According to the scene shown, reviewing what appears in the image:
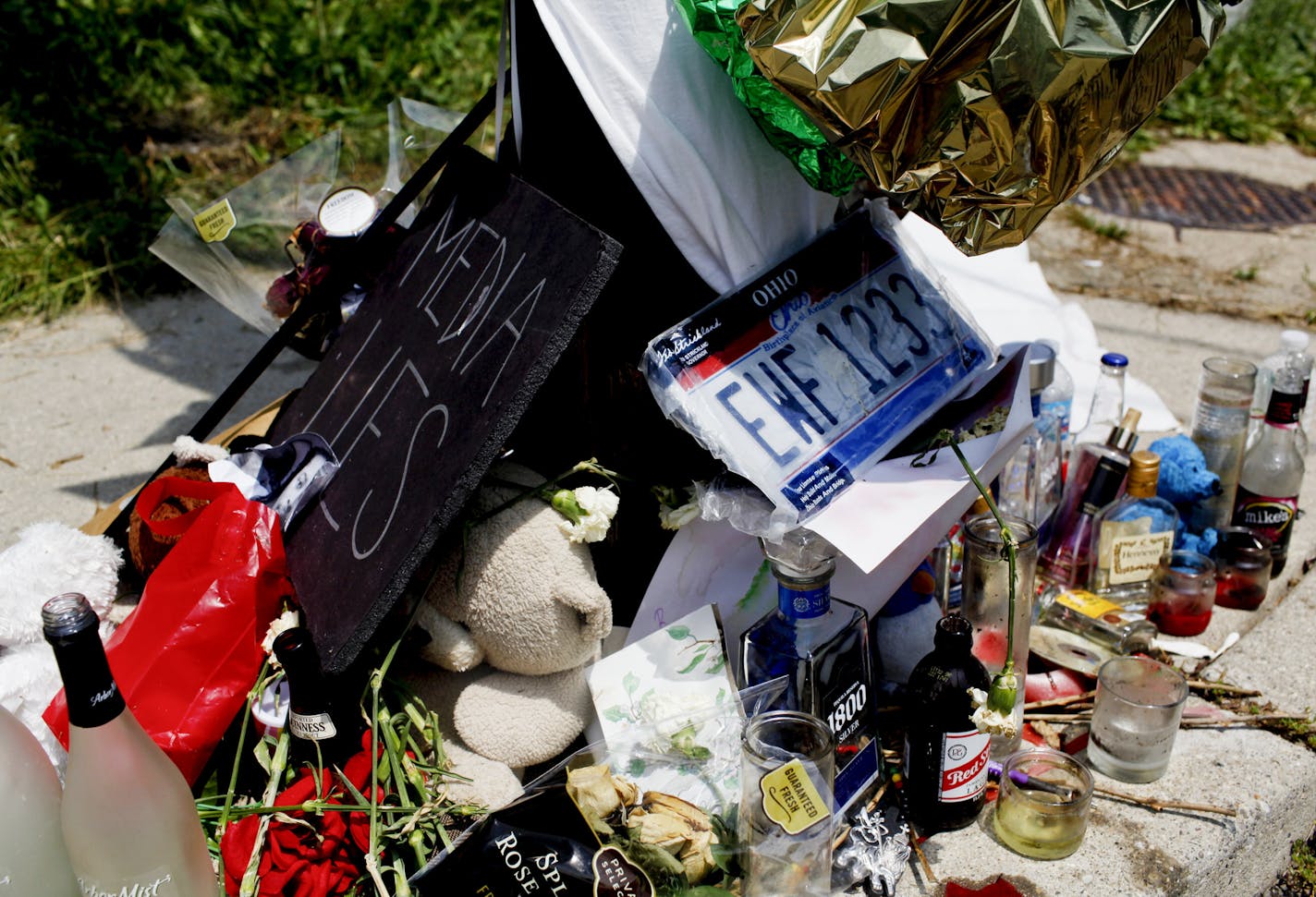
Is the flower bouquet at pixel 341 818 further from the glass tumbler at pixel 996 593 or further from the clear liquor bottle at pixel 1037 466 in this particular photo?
the clear liquor bottle at pixel 1037 466

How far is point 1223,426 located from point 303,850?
2.22m

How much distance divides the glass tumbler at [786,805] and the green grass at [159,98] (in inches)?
138

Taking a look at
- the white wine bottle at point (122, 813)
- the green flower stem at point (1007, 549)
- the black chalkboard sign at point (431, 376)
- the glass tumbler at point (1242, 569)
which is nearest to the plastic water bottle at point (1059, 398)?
the glass tumbler at point (1242, 569)

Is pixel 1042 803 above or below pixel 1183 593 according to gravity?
above

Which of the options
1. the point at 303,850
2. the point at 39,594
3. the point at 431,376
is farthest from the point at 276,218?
the point at 303,850

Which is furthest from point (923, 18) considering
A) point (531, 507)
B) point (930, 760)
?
point (930, 760)

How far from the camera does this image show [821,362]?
2068mm

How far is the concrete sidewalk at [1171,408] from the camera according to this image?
6.08ft

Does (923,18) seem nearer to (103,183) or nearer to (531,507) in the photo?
(531,507)

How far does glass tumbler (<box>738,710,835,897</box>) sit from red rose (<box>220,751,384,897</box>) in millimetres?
588

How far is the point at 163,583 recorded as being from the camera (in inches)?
76.7

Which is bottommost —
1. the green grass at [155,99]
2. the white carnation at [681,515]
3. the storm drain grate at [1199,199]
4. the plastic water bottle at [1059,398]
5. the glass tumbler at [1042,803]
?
the storm drain grate at [1199,199]

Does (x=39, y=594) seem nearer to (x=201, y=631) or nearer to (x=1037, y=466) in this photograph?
(x=201, y=631)

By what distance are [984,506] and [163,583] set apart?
1613mm
